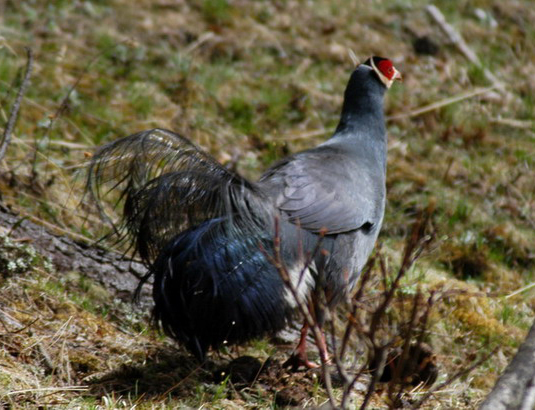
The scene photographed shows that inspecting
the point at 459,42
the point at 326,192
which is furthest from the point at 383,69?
the point at 459,42

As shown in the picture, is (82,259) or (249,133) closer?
(82,259)

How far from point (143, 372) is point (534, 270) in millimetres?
3099

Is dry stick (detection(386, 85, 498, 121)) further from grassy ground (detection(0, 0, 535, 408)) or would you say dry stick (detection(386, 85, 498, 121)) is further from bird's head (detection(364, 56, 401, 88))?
bird's head (detection(364, 56, 401, 88))

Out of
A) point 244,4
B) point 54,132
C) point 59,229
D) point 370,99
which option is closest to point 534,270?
point 370,99

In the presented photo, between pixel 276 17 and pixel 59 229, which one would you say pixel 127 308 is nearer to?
pixel 59 229

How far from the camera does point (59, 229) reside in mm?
4562

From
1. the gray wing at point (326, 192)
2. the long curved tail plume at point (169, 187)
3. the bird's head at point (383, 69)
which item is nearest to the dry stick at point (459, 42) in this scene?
the bird's head at point (383, 69)

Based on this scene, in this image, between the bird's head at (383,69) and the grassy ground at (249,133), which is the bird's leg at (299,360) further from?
the bird's head at (383,69)

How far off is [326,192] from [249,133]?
2574 millimetres

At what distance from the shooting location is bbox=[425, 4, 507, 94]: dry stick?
7.49m

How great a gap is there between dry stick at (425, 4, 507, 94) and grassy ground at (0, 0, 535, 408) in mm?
73

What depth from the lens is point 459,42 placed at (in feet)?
26.1

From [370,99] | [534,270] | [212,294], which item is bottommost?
[534,270]

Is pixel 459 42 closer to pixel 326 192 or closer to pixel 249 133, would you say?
pixel 249 133
